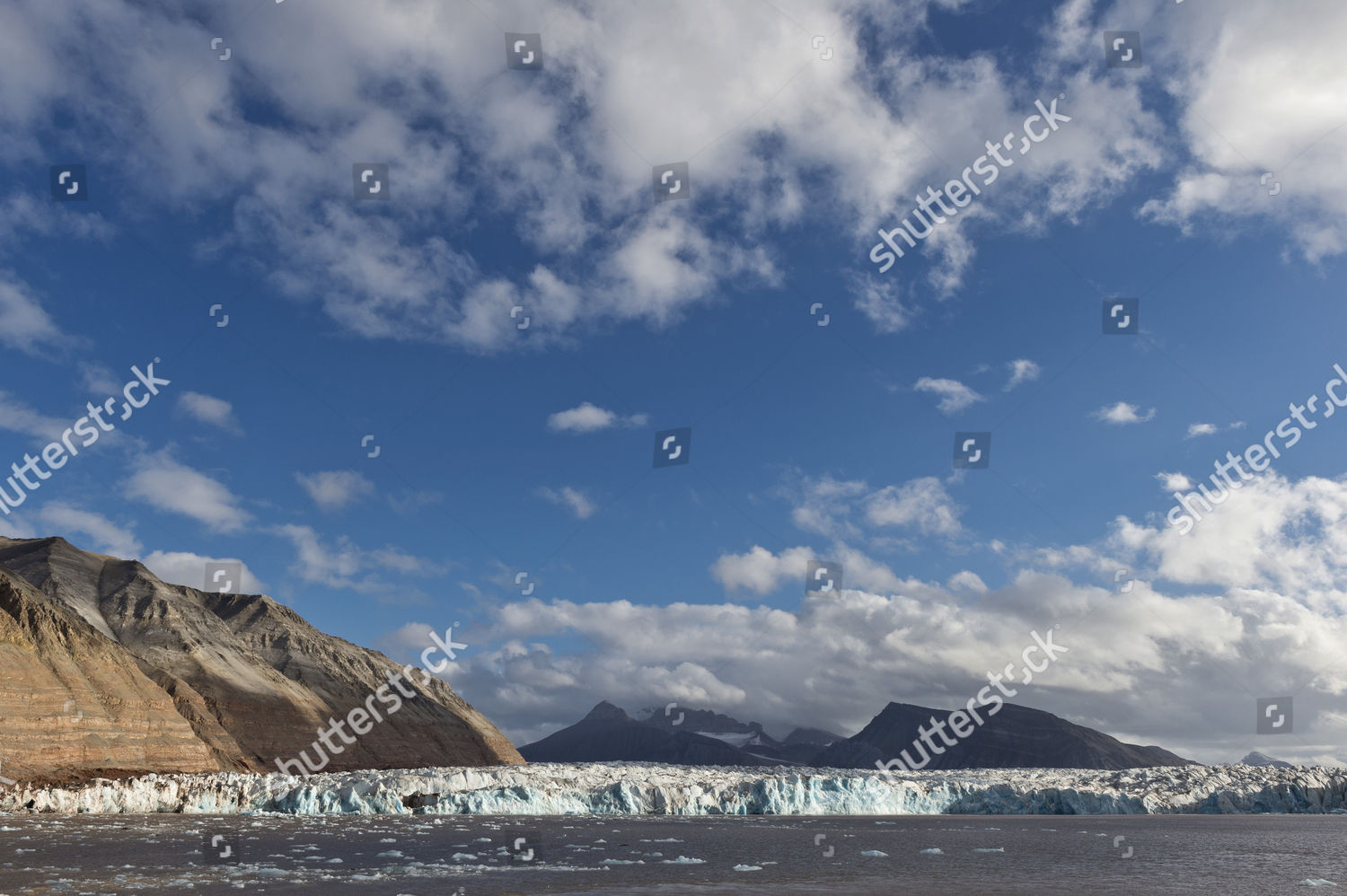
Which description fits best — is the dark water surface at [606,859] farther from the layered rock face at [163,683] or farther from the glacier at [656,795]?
the layered rock face at [163,683]

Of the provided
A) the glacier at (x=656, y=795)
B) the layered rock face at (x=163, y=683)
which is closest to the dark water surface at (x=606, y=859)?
the glacier at (x=656, y=795)

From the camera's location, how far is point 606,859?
40062 mm

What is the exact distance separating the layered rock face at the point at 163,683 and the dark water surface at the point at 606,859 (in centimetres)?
2232

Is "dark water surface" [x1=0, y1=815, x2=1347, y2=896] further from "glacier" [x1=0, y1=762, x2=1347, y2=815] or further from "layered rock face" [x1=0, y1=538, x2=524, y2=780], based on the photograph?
"layered rock face" [x1=0, y1=538, x2=524, y2=780]

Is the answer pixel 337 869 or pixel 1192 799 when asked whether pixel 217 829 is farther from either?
pixel 1192 799

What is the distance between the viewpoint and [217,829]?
53.5m

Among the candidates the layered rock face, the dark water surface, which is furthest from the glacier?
the layered rock face

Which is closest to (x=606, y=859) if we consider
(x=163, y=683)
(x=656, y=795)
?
(x=656, y=795)

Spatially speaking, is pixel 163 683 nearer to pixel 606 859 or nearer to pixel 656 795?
pixel 656 795

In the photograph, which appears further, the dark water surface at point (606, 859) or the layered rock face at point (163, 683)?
the layered rock face at point (163, 683)

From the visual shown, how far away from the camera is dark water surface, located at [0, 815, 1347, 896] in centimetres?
2952

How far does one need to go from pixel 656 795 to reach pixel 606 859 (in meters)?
52.0

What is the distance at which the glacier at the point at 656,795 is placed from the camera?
72.8m

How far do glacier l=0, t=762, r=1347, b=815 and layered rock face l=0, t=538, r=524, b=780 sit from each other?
31.3 feet
